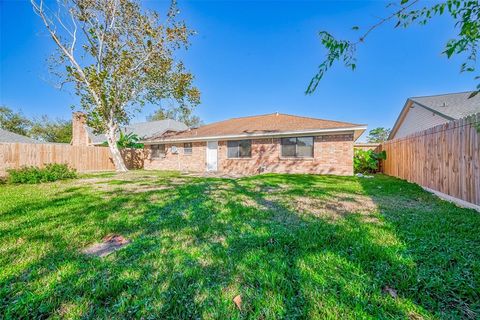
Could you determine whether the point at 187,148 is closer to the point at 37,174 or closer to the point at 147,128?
the point at 37,174

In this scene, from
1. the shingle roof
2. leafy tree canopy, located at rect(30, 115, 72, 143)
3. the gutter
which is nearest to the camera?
the gutter

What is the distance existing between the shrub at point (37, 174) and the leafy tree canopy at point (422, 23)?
11.0 metres

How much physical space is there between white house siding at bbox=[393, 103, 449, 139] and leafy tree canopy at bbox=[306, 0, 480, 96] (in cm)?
1281

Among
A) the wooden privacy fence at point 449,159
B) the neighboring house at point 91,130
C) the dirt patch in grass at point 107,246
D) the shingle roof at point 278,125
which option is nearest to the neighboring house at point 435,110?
the shingle roof at point 278,125

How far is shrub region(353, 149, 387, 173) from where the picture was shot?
1181cm

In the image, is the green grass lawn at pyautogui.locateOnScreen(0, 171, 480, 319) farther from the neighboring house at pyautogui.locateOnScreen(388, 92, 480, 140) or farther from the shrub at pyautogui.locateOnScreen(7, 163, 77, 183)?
the neighboring house at pyautogui.locateOnScreen(388, 92, 480, 140)

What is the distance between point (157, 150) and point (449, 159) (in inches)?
650

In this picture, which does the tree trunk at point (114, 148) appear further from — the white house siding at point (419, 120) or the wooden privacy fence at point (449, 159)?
the white house siding at point (419, 120)

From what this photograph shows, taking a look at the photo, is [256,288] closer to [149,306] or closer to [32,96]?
[149,306]

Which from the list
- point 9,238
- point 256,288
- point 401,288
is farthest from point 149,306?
point 9,238

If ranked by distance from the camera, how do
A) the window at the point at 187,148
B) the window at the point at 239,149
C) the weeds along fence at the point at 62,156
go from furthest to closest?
the window at the point at 187,148 < the window at the point at 239,149 < the weeds along fence at the point at 62,156

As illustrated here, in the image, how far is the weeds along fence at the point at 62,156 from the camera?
1045cm

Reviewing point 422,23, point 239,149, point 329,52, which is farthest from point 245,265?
point 239,149

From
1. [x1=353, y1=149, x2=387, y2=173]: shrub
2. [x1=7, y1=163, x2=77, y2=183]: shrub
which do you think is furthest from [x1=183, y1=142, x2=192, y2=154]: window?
[x1=353, y1=149, x2=387, y2=173]: shrub
